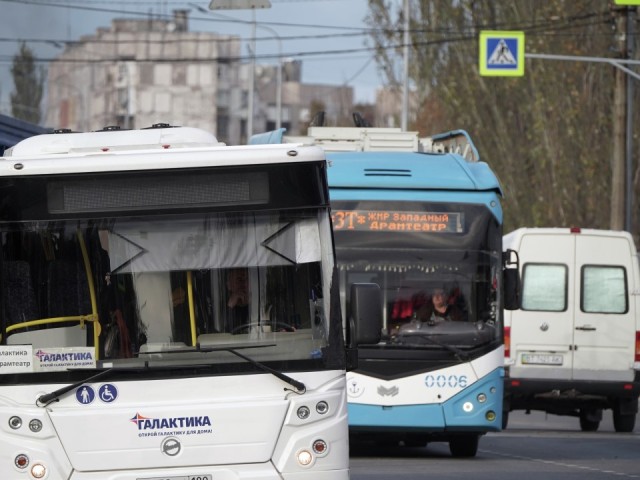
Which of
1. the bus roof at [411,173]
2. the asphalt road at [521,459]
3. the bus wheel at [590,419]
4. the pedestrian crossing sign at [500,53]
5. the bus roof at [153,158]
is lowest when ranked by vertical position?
the bus wheel at [590,419]

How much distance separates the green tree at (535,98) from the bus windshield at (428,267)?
20320 millimetres

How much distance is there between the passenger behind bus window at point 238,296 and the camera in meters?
9.33

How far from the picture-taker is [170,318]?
929 centimetres

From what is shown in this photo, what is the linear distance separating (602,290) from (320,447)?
13.6 meters

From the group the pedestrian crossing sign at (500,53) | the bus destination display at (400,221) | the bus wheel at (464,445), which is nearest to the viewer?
the bus destination display at (400,221)

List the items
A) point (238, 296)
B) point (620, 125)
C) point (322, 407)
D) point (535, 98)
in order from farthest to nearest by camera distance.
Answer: point (535, 98)
point (620, 125)
point (238, 296)
point (322, 407)

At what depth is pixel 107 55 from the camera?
12412cm

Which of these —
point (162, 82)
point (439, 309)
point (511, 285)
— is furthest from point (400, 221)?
point (162, 82)

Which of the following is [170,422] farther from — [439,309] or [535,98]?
[535,98]

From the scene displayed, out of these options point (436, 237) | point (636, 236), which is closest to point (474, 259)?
point (436, 237)

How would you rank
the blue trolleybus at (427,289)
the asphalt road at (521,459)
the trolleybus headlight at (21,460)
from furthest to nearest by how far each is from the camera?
the blue trolleybus at (427,289) < the asphalt road at (521,459) < the trolleybus headlight at (21,460)

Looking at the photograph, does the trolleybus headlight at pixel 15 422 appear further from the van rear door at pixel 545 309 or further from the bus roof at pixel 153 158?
the van rear door at pixel 545 309

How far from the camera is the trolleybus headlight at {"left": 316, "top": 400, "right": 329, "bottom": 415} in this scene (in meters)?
9.24

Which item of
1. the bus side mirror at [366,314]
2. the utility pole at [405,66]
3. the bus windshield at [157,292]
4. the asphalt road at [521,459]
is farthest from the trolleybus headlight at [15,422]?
the utility pole at [405,66]
